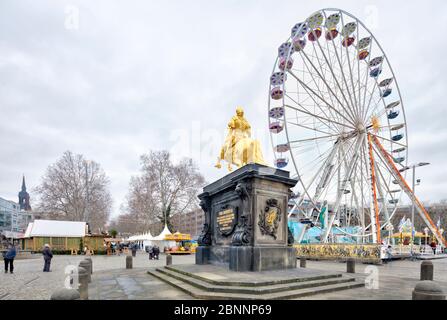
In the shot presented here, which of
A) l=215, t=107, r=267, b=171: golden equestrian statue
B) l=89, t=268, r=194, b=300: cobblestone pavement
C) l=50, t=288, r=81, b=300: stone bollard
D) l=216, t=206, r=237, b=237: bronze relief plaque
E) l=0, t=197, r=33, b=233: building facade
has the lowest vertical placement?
l=0, t=197, r=33, b=233: building facade

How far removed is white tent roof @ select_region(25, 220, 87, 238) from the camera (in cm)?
3581

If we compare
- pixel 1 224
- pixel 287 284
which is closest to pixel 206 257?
pixel 287 284

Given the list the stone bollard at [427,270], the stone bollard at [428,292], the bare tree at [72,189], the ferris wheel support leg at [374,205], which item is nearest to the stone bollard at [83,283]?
the stone bollard at [428,292]

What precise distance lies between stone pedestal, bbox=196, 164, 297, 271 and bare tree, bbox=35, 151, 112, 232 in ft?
130

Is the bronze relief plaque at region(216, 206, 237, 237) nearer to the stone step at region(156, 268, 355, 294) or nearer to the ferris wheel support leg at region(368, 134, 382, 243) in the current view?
the stone step at region(156, 268, 355, 294)

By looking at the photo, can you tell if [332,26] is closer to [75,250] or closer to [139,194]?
[139,194]

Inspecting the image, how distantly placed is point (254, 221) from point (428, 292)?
5.45 m

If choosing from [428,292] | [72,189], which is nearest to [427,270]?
[428,292]

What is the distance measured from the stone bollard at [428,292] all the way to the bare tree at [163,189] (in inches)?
1474

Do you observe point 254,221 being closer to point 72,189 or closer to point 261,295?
point 261,295

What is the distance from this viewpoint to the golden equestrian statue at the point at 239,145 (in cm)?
1231

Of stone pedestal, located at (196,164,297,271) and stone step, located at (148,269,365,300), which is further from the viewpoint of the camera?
stone pedestal, located at (196,164,297,271)

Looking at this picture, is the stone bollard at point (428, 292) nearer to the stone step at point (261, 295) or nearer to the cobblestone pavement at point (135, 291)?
the stone step at point (261, 295)

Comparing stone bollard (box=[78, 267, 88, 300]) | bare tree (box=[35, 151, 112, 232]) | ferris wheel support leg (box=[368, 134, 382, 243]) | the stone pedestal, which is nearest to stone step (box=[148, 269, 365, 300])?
the stone pedestal
